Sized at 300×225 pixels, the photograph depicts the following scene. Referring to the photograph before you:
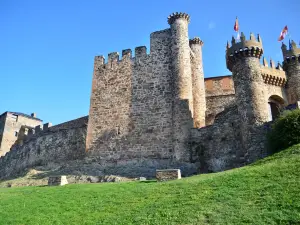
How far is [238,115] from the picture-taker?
21.7m

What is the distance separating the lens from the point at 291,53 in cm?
2550

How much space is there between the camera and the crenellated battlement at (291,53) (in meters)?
25.3

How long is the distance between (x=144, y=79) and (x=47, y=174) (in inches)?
414

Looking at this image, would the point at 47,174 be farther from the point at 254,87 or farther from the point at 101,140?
the point at 254,87

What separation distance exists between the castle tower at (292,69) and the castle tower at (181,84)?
730cm

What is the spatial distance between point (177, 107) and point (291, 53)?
962 cm

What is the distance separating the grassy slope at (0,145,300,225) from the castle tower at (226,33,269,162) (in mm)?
4132

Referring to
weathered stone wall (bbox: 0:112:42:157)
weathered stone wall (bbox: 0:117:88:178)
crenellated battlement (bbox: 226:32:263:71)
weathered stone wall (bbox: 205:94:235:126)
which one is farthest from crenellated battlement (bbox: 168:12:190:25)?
weathered stone wall (bbox: 0:112:42:157)

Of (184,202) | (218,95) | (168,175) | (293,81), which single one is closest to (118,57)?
(218,95)

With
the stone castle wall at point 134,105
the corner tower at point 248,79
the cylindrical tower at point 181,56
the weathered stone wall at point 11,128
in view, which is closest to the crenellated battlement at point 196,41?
the cylindrical tower at point 181,56

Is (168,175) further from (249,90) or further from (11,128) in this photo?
(11,128)

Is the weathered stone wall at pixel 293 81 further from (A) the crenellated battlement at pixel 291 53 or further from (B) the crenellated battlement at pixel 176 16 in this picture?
(B) the crenellated battlement at pixel 176 16

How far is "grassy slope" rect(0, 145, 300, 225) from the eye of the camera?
10.0 m

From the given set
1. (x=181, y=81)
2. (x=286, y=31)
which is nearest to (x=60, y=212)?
(x=181, y=81)
